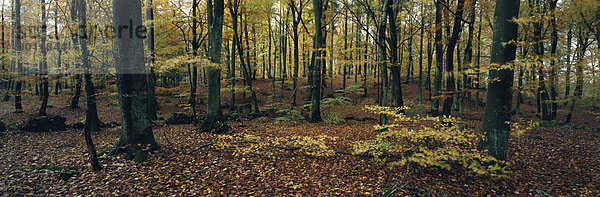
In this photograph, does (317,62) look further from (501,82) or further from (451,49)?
(501,82)

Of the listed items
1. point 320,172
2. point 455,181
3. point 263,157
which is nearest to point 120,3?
point 263,157

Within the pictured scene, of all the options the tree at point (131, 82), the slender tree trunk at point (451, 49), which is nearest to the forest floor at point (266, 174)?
the tree at point (131, 82)

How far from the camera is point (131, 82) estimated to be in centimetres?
604

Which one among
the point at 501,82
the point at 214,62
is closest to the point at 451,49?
the point at 501,82

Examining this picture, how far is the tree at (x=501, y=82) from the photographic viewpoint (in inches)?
186

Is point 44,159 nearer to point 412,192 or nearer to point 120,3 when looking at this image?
point 120,3

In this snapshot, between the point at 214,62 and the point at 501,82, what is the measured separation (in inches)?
349

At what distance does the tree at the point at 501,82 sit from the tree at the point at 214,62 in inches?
331

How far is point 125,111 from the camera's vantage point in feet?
20.1

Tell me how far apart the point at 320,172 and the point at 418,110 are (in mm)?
13514

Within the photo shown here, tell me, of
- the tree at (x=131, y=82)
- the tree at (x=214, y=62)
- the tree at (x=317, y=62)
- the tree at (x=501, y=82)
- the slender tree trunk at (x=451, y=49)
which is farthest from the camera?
the tree at (x=317, y=62)

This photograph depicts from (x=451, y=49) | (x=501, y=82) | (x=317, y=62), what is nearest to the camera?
(x=501, y=82)

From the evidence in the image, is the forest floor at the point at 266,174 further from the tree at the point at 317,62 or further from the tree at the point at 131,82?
the tree at the point at 317,62

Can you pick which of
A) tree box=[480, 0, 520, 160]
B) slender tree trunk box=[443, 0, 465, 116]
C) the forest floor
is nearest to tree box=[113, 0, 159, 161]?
the forest floor
